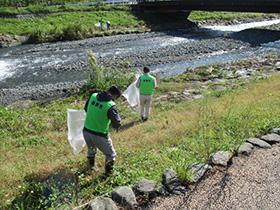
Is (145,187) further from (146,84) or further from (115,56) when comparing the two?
(115,56)

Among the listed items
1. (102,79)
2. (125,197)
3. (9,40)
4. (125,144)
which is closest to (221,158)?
(125,197)

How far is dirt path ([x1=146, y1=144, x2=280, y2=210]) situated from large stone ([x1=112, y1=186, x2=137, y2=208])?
0.90 ft

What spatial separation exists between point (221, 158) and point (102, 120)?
Result: 2337 millimetres

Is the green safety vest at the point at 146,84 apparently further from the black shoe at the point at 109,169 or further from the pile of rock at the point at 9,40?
the pile of rock at the point at 9,40

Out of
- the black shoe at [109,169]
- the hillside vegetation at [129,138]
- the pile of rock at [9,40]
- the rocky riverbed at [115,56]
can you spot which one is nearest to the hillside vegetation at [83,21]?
the pile of rock at [9,40]

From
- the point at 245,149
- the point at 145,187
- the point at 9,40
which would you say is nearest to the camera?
the point at 145,187

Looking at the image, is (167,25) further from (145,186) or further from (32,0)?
(145,186)

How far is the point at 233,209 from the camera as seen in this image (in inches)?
127

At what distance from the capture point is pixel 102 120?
155 inches

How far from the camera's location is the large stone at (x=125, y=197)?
331 centimetres

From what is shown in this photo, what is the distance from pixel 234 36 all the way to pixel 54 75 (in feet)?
66.9

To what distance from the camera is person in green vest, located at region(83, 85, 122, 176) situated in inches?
153

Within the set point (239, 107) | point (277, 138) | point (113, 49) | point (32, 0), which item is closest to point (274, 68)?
point (239, 107)

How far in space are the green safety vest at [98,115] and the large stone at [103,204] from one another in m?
1.17
